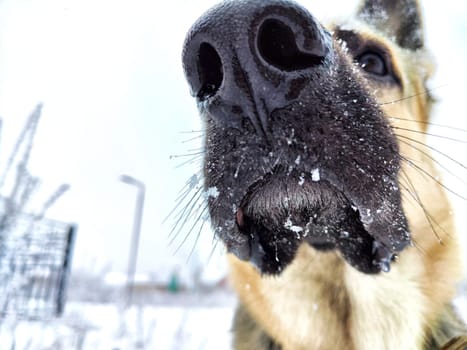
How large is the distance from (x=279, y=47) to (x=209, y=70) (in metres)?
0.21

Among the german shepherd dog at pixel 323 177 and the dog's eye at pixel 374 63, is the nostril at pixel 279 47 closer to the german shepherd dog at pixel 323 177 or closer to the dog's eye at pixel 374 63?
the german shepherd dog at pixel 323 177

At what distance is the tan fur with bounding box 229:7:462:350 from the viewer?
2.16 m

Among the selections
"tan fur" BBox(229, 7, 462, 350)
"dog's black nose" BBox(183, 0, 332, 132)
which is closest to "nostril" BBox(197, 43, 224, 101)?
"dog's black nose" BBox(183, 0, 332, 132)

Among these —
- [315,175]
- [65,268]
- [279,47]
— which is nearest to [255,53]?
[279,47]

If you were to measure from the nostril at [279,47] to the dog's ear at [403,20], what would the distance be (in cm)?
182

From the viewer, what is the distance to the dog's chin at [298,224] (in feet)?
4.41

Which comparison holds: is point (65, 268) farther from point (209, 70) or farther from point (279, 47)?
point (279, 47)

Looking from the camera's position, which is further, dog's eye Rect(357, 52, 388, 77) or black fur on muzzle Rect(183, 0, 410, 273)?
dog's eye Rect(357, 52, 388, 77)

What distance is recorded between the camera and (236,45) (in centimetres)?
107

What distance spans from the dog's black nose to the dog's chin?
Result: 10.6 inches

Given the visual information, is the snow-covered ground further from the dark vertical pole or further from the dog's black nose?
the dog's black nose

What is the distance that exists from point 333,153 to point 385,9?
2.00 m

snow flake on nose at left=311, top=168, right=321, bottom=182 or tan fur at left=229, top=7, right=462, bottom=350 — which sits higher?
snow flake on nose at left=311, top=168, right=321, bottom=182

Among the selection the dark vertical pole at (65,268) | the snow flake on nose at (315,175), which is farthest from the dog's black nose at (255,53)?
the dark vertical pole at (65,268)
